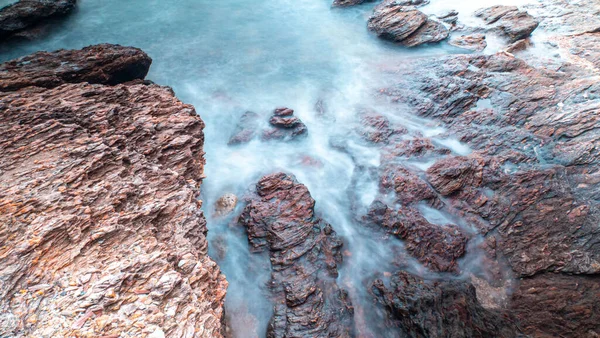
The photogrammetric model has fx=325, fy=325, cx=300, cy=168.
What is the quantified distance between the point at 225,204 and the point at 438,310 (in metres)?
5.73

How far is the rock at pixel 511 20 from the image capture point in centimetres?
1396

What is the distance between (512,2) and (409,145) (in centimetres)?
1289

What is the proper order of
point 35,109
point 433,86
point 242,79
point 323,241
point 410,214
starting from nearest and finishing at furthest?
1. point 35,109
2. point 323,241
3. point 410,214
4. point 433,86
5. point 242,79

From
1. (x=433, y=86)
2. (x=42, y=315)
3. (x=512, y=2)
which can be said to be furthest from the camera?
(x=512, y=2)

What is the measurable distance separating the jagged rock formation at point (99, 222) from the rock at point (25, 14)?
25.5 feet

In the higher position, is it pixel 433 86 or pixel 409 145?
pixel 433 86

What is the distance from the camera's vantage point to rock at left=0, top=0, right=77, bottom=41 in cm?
1305

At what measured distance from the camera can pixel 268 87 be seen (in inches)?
531

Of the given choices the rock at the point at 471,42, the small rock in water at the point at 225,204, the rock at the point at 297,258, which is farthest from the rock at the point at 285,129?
the rock at the point at 471,42

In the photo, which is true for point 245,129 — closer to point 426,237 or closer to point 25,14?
point 426,237

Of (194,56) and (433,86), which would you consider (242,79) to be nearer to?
(194,56)

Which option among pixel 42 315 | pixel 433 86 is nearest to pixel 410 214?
pixel 433 86

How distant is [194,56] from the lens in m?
14.6

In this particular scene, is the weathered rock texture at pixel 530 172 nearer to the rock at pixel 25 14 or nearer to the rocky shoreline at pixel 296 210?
the rocky shoreline at pixel 296 210
